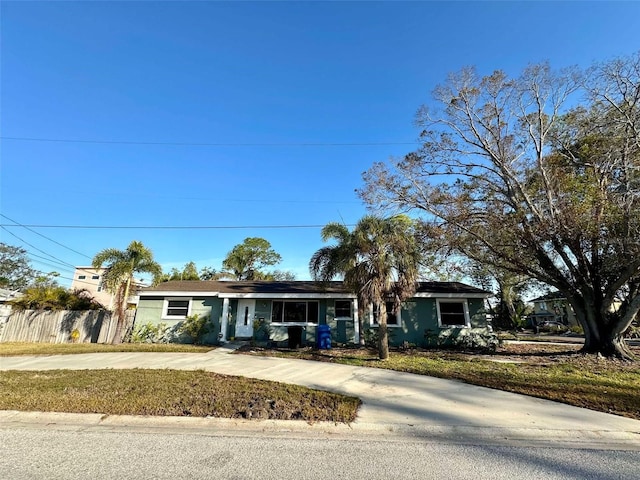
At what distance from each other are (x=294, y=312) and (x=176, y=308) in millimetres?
5862

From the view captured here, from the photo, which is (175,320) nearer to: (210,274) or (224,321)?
(224,321)

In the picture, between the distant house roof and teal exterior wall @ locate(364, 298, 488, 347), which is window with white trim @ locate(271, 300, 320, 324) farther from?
teal exterior wall @ locate(364, 298, 488, 347)

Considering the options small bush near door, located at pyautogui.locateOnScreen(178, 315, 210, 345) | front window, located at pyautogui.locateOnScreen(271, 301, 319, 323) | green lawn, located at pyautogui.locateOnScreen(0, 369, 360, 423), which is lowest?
green lawn, located at pyautogui.locateOnScreen(0, 369, 360, 423)

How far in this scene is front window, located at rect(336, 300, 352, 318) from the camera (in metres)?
15.8

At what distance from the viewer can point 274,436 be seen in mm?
4238

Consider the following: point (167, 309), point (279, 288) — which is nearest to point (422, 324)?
point (279, 288)

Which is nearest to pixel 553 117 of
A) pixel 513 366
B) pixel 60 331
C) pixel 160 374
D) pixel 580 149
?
pixel 580 149

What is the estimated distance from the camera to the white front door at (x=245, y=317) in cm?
1577

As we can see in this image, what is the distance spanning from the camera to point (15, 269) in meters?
38.8

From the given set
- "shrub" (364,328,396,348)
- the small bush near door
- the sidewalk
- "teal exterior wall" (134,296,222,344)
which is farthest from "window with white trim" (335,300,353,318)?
the sidewalk

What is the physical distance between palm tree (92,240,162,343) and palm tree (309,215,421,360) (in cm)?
1000

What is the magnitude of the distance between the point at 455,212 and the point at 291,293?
8104 millimetres

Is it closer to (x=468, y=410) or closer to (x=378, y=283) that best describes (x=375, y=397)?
(x=468, y=410)

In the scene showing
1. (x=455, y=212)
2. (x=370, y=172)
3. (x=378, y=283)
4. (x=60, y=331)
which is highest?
(x=370, y=172)
